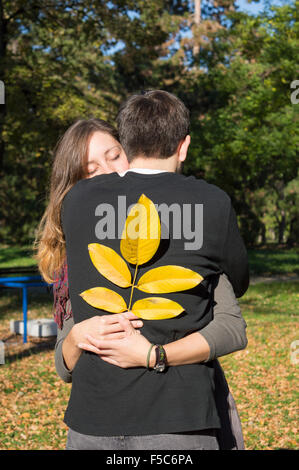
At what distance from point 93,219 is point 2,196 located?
29729mm

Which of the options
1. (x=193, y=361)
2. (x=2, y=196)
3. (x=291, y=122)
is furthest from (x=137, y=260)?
(x=2, y=196)

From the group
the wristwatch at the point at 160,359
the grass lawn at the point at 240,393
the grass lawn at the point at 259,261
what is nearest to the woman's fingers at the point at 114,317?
the wristwatch at the point at 160,359

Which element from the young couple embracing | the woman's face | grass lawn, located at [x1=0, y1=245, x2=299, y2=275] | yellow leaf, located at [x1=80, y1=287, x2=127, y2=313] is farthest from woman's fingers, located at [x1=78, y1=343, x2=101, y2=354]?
grass lawn, located at [x1=0, y1=245, x2=299, y2=275]

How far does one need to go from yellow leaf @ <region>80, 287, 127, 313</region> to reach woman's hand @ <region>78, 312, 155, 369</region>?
3 cm

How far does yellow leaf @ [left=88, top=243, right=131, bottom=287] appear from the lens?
5.21ft

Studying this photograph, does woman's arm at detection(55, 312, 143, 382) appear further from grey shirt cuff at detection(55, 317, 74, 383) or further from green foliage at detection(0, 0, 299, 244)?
green foliage at detection(0, 0, 299, 244)

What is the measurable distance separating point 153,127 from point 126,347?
639mm

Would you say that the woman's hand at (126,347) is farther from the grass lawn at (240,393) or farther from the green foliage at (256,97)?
the green foliage at (256,97)

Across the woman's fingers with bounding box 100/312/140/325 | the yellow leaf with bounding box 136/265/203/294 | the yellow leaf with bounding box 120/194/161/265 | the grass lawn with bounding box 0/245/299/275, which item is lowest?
the grass lawn with bounding box 0/245/299/275

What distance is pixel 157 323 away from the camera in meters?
1.58

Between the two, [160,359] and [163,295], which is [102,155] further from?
[160,359]

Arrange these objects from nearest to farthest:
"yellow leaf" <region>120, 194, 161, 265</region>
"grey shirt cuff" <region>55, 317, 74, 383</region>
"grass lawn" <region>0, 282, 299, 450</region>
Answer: "yellow leaf" <region>120, 194, 161, 265</region>, "grey shirt cuff" <region>55, 317, 74, 383</region>, "grass lawn" <region>0, 282, 299, 450</region>

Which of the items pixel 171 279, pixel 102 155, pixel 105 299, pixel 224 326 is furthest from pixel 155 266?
pixel 102 155

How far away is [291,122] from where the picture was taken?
45.8 ft
